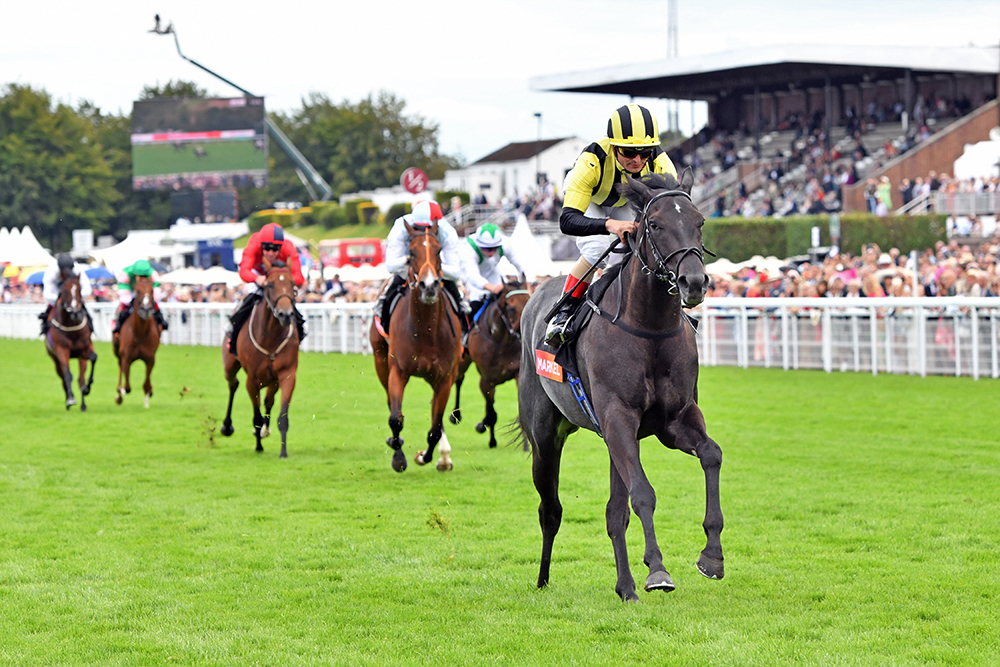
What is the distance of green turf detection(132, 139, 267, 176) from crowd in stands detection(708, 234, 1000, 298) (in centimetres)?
2306

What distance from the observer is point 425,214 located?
9.20 meters

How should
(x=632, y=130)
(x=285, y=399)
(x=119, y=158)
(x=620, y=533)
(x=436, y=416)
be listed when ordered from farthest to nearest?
(x=119, y=158)
(x=285, y=399)
(x=436, y=416)
(x=632, y=130)
(x=620, y=533)

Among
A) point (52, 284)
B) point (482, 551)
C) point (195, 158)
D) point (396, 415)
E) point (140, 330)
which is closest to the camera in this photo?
point (482, 551)

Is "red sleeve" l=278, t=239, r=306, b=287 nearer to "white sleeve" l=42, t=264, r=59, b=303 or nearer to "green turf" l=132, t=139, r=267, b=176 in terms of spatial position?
"white sleeve" l=42, t=264, r=59, b=303

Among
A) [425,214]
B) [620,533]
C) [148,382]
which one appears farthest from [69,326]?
[620,533]

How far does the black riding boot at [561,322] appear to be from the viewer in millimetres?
5695

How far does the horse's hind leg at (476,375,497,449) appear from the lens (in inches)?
446

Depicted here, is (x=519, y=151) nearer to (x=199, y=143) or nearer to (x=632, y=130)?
(x=199, y=143)

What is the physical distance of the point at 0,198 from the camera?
6506cm

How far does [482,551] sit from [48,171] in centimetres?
6529

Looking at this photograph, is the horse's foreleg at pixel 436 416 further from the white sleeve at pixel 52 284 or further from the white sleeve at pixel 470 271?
the white sleeve at pixel 52 284

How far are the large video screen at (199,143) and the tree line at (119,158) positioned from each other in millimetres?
26805

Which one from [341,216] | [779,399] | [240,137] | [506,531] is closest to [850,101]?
[240,137]

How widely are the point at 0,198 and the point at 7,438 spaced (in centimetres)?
5704
